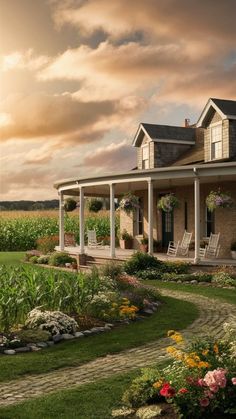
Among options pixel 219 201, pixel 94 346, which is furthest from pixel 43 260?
pixel 94 346

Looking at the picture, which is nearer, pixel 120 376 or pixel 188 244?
pixel 120 376

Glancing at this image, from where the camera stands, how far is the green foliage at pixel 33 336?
1003 centimetres

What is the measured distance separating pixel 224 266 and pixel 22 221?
24.0 m

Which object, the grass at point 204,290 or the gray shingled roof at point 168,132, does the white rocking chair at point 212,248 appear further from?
the gray shingled roof at point 168,132

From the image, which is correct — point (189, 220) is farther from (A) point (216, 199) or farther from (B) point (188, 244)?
(A) point (216, 199)

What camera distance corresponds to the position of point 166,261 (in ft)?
69.4

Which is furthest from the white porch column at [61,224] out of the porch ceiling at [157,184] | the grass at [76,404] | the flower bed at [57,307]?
the grass at [76,404]

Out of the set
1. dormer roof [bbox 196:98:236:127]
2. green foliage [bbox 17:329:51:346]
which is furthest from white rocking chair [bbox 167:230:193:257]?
green foliage [bbox 17:329:51:346]

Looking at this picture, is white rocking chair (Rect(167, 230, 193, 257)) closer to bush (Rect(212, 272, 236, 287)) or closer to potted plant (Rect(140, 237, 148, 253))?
potted plant (Rect(140, 237, 148, 253))

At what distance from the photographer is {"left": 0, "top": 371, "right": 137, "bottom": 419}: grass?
639 cm

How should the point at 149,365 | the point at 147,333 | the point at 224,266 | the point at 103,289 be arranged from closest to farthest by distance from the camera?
the point at 149,365 < the point at 147,333 < the point at 103,289 < the point at 224,266

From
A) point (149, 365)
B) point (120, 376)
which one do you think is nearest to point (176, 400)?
point (120, 376)

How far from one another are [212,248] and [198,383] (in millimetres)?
16597

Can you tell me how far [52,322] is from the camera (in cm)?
1057
